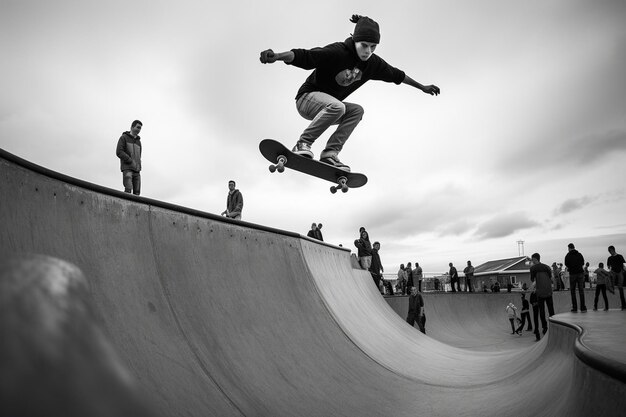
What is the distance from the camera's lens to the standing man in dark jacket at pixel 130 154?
766 cm

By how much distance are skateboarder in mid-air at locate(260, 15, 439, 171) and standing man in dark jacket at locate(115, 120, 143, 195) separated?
10.7ft

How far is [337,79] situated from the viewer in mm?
6207

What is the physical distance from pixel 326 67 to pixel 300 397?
170 inches

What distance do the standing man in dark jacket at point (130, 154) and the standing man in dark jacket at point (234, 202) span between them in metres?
2.23

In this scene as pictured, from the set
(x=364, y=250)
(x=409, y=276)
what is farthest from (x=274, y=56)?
(x=409, y=276)

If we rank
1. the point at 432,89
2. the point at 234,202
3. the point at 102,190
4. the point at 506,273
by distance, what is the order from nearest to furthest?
the point at 102,190
the point at 432,89
the point at 234,202
the point at 506,273

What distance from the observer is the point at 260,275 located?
4684mm

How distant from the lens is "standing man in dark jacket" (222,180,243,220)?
967 cm

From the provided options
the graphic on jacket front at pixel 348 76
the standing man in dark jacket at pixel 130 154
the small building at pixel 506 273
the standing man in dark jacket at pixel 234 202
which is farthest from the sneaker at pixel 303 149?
the small building at pixel 506 273

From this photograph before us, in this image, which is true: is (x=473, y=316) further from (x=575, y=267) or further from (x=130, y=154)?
(x=130, y=154)

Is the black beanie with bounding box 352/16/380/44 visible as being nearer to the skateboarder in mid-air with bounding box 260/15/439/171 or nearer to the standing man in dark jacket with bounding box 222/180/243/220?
the skateboarder in mid-air with bounding box 260/15/439/171

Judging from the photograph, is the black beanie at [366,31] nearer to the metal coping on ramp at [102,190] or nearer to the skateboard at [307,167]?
the skateboard at [307,167]

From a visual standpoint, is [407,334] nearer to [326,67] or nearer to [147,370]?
[326,67]

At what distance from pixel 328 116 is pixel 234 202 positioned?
167 inches
